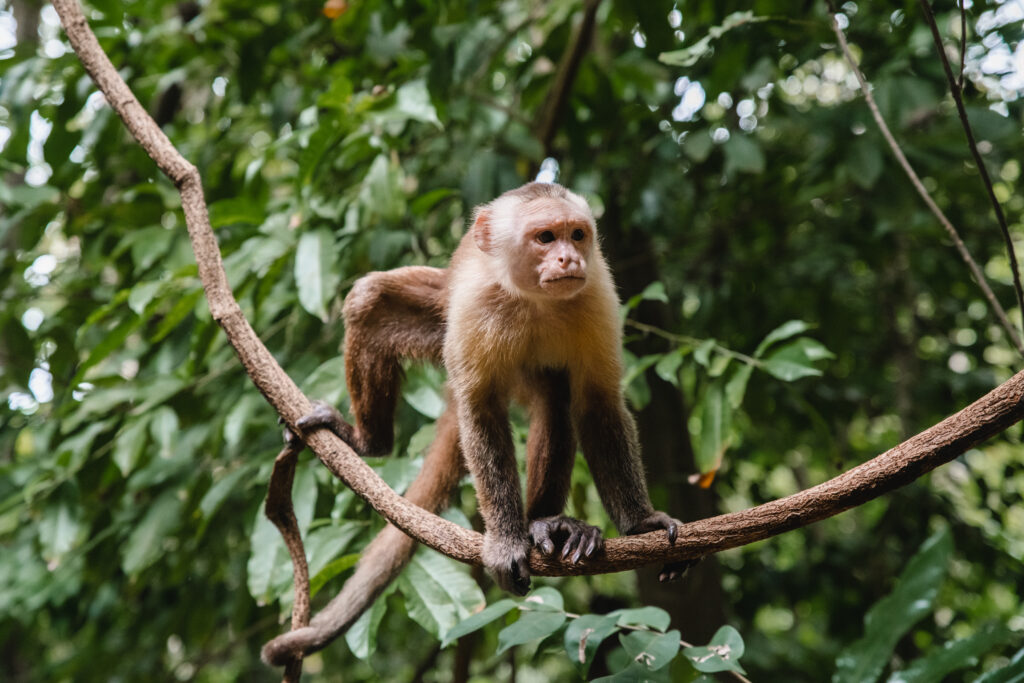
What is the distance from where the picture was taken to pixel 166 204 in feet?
12.4

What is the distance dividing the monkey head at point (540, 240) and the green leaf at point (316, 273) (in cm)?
56

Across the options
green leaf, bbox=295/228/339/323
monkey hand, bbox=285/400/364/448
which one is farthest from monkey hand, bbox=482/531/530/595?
green leaf, bbox=295/228/339/323

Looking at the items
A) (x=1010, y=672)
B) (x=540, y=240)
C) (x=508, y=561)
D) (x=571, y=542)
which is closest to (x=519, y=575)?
(x=508, y=561)

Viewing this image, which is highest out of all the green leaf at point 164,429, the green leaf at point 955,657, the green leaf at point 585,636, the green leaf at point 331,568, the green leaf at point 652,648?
the green leaf at point 164,429

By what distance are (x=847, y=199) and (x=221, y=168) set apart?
3.26 m

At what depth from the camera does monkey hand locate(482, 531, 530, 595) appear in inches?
83.2

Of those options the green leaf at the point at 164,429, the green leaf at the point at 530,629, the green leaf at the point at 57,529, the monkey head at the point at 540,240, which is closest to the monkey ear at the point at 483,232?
the monkey head at the point at 540,240

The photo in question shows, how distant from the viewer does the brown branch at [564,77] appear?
3.50 meters

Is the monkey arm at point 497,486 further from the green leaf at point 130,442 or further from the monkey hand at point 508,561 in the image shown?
the green leaf at point 130,442

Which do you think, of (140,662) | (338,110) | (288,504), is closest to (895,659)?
(288,504)

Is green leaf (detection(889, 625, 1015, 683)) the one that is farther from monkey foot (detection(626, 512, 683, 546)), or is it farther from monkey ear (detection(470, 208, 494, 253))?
monkey ear (detection(470, 208, 494, 253))

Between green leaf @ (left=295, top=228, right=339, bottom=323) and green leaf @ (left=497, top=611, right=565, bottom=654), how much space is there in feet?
3.91

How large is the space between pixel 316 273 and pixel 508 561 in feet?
4.09

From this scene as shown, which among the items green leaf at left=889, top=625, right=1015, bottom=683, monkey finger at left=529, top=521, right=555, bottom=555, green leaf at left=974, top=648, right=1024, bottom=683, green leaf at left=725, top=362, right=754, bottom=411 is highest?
green leaf at left=725, top=362, right=754, bottom=411
